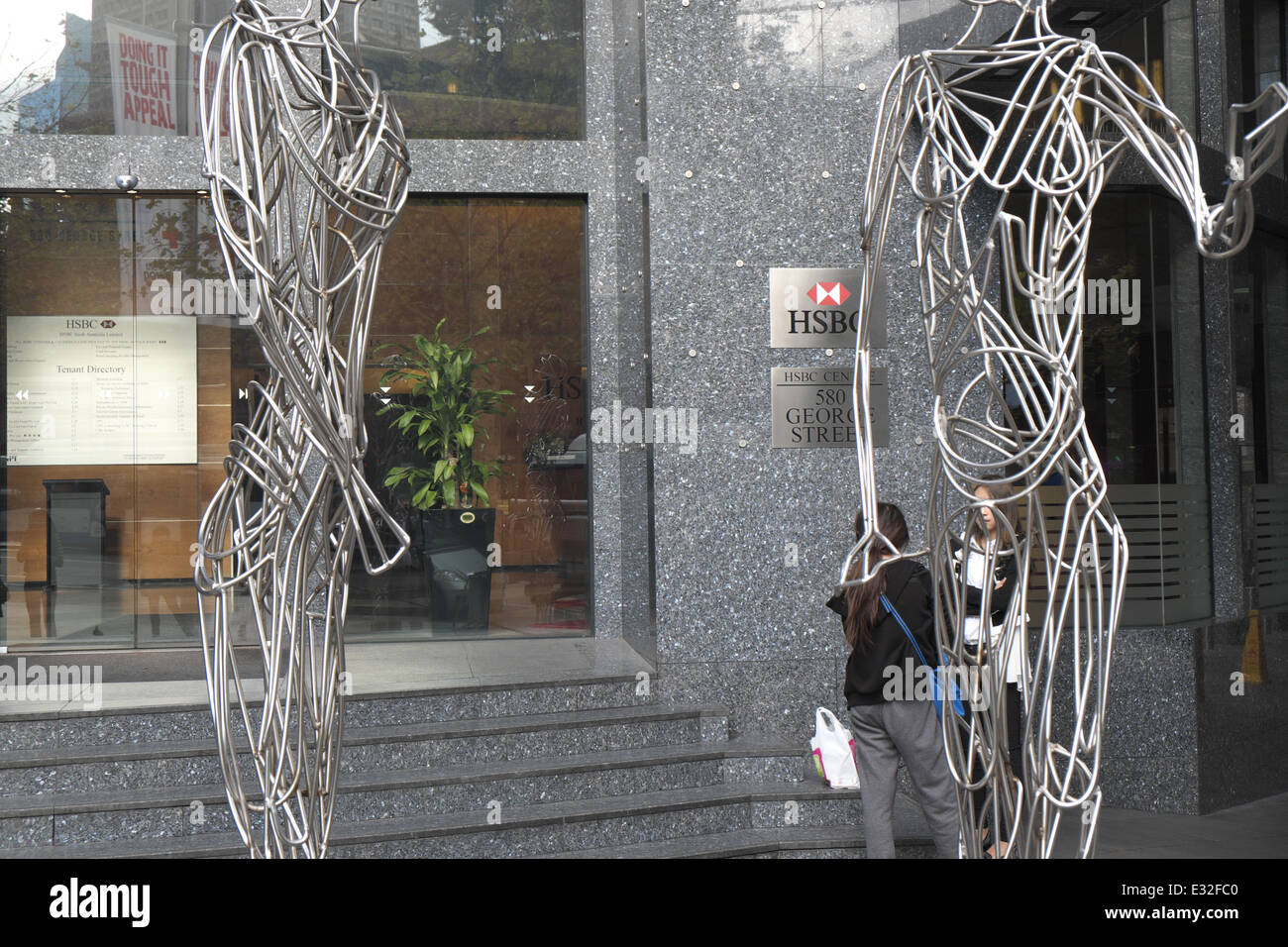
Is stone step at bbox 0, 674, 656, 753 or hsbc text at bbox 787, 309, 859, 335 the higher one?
hsbc text at bbox 787, 309, 859, 335

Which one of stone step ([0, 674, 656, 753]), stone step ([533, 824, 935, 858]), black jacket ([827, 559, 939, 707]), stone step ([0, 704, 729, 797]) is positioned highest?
black jacket ([827, 559, 939, 707])

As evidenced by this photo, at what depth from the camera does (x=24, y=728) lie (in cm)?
540

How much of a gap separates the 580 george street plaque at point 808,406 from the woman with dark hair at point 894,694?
1.92 m

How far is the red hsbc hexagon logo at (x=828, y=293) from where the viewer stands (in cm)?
653

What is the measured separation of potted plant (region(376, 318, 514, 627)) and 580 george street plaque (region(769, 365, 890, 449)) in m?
2.12

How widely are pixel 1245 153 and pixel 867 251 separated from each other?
119 cm

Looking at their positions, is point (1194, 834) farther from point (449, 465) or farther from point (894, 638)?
point (449, 465)

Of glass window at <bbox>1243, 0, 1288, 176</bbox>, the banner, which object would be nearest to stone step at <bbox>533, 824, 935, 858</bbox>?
the banner

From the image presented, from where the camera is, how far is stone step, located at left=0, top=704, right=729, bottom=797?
204 inches

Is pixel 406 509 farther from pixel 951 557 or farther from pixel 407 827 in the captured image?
pixel 951 557

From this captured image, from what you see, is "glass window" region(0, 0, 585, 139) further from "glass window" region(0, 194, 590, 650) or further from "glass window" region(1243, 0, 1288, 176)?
"glass window" region(1243, 0, 1288, 176)

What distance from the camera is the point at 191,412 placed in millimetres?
7734

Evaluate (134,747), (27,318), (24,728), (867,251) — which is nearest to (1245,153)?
(867,251)
